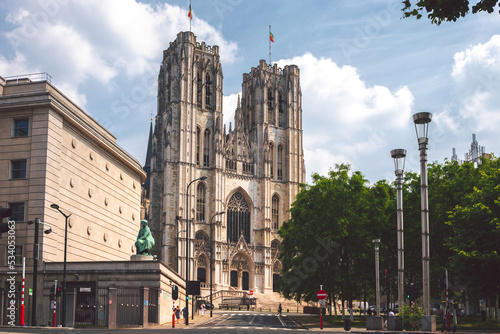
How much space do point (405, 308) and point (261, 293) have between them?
2500 inches

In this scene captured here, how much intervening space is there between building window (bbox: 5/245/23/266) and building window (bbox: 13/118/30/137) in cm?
751

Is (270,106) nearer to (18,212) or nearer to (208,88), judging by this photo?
(208,88)

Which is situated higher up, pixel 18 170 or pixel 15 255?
pixel 18 170

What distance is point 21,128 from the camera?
1597 inches

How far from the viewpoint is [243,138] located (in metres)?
96.9

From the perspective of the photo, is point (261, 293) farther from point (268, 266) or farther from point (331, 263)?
point (331, 263)

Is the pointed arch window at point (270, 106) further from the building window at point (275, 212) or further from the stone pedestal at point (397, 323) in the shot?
A: the stone pedestal at point (397, 323)

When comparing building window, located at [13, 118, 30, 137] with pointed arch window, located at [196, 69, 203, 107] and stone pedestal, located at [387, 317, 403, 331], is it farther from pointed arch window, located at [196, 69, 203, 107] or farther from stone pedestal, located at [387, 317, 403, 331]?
pointed arch window, located at [196, 69, 203, 107]

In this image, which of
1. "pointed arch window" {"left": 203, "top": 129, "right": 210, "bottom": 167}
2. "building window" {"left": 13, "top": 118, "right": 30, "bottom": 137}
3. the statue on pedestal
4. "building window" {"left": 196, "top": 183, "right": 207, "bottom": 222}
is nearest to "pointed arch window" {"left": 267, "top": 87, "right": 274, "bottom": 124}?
"pointed arch window" {"left": 203, "top": 129, "right": 210, "bottom": 167}

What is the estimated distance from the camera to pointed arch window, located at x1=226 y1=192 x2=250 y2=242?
3629 inches

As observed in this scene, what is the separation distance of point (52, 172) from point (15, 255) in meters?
5.71

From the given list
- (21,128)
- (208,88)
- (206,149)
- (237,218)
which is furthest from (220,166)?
(21,128)

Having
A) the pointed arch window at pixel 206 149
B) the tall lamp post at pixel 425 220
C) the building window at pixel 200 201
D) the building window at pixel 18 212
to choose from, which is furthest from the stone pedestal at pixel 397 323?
the pointed arch window at pixel 206 149

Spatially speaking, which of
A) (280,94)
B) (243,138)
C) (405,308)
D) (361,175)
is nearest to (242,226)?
(243,138)
